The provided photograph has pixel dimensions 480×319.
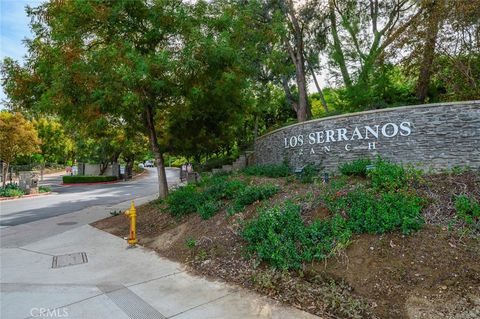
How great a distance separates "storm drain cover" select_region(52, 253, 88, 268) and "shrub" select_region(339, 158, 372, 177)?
6.01 m

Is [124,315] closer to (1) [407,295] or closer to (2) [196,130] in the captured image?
(1) [407,295]

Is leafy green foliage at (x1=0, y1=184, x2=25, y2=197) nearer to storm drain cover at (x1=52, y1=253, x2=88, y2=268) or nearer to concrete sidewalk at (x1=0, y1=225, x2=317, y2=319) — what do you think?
concrete sidewalk at (x1=0, y1=225, x2=317, y2=319)

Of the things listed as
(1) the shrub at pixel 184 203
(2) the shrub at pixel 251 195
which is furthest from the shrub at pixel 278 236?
(1) the shrub at pixel 184 203

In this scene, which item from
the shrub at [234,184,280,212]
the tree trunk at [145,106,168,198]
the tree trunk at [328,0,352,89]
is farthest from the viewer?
the tree trunk at [328,0,352,89]

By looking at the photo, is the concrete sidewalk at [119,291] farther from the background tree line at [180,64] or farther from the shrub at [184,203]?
the background tree line at [180,64]

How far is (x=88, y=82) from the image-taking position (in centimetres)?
821

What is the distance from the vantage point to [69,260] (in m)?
5.89

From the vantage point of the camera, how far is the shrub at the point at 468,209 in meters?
4.50

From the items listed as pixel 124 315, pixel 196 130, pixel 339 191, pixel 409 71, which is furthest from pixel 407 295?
pixel 196 130

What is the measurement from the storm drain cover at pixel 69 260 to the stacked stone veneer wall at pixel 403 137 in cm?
626

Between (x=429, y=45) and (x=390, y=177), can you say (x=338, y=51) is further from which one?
(x=390, y=177)

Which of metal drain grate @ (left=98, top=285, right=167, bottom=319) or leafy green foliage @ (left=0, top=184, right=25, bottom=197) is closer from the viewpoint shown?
metal drain grate @ (left=98, top=285, right=167, bottom=319)

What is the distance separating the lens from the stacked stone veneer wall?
653 centimetres

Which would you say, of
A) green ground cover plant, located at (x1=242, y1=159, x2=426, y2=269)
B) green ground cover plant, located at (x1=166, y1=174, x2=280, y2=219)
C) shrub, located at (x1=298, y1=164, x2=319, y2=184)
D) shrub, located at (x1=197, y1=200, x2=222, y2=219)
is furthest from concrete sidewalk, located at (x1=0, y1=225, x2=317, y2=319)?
shrub, located at (x1=298, y1=164, x2=319, y2=184)
